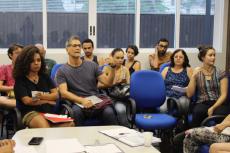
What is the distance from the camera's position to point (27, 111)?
3.36 meters

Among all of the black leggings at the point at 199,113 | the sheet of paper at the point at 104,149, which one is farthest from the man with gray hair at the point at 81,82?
the sheet of paper at the point at 104,149

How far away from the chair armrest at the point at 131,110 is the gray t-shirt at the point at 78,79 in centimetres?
42

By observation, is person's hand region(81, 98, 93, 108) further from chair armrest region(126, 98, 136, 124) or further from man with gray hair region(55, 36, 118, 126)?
chair armrest region(126, 98, 136, 124)

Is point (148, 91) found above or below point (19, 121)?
above

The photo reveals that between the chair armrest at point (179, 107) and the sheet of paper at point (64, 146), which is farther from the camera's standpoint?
the chair armrest at point (179, 107)

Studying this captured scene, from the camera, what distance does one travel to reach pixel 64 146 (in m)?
2.26

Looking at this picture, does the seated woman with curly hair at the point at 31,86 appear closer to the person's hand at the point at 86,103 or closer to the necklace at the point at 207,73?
the person's hand at the point at 86,103

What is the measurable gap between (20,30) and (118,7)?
5.99 ft

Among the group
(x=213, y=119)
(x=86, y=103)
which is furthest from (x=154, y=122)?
(x=86, y=103)

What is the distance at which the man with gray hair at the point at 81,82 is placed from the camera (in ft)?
12.3

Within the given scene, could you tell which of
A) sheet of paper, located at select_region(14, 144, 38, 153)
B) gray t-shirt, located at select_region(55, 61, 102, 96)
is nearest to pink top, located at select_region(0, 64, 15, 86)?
gray t-shirt, located at select_region(55, 61, 102, 96)

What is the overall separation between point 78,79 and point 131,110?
2.32 ft

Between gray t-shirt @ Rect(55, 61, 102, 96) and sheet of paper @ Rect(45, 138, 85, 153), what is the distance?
1.56 metres

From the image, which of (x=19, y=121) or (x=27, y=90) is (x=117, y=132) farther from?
(x=27, y=90)
